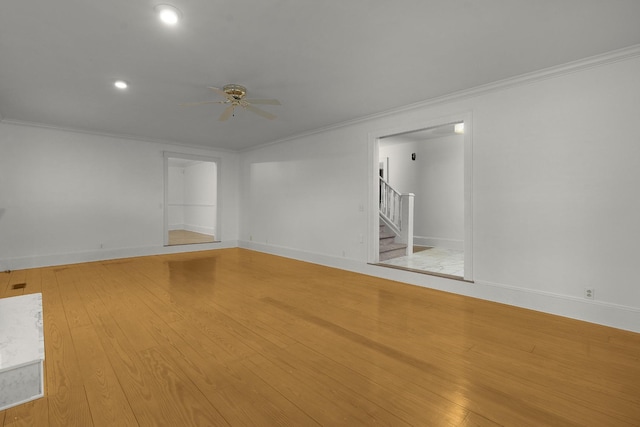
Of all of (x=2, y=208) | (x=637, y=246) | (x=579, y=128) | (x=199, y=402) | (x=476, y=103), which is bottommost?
(x=199, y=402)

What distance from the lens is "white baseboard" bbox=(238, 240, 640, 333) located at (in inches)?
110

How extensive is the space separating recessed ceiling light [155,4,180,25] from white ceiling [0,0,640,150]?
65 mm

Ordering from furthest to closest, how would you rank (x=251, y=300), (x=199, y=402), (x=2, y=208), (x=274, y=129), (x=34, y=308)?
(x=274, y=129) → (x=2, y=208) → (x=251, y=300) → (x=34, y=308) → (x=199, y=402)

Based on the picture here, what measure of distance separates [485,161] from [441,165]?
393 centimetres

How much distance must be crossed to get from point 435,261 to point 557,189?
272cm

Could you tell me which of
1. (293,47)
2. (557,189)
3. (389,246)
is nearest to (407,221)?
(389,246)

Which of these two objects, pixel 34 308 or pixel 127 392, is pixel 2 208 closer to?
pixel 34 308

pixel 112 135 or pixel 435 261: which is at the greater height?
pixel 112 135

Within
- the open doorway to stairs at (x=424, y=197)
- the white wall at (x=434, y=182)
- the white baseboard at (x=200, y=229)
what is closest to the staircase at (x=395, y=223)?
the open doorway to stairs at (x=424, y=197)

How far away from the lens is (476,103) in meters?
3.77

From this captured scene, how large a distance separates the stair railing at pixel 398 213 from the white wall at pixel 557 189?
2.20 meters

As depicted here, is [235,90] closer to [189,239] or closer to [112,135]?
[112,135]

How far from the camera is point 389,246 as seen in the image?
625cm

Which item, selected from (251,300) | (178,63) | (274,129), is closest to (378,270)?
(251,300)
